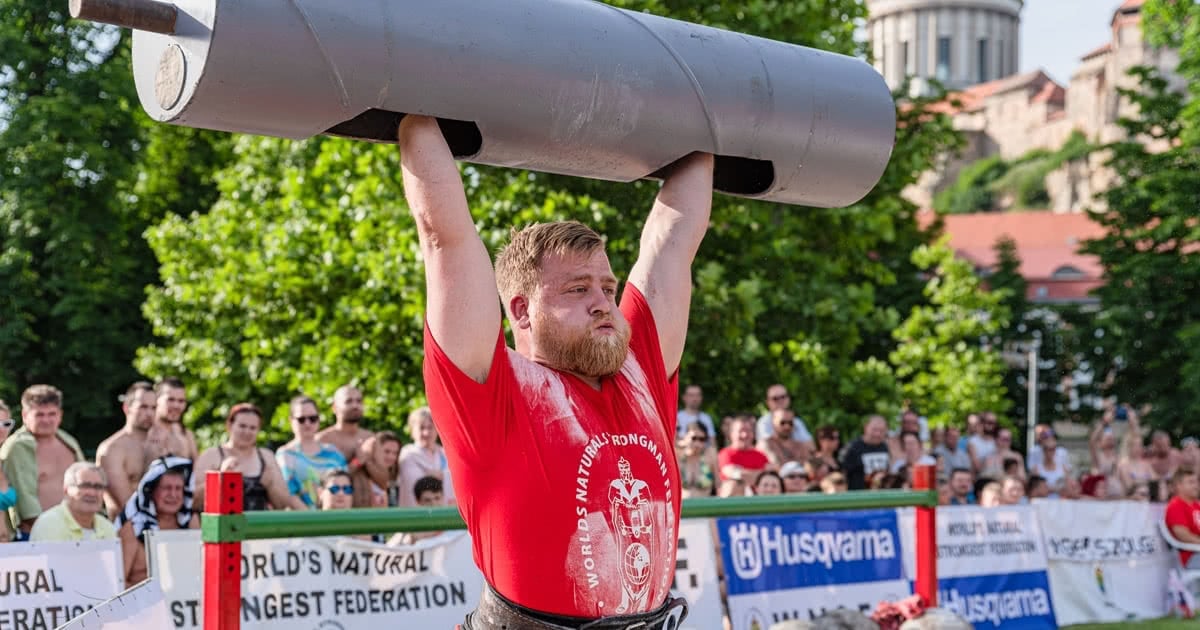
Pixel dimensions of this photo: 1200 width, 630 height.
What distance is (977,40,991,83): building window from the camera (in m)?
122

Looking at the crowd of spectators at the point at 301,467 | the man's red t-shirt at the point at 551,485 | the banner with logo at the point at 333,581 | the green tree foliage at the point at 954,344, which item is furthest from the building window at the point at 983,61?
the man's red t-shirt at the point at 551,485

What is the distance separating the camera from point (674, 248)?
3744 millimetres

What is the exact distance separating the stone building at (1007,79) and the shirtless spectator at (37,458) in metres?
86.0

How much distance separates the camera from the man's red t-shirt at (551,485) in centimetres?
316

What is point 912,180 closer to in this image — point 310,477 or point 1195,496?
point 1195,496

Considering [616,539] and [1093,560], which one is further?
[1093,560]

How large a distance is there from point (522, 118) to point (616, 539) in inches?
37.5

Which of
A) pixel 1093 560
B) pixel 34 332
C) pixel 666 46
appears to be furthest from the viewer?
pixel 34 332

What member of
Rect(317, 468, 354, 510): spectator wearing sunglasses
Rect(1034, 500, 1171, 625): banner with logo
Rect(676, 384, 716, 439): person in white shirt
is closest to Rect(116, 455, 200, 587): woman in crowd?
Rect(317, 468, 354, 510): spectator wearing sunglasses

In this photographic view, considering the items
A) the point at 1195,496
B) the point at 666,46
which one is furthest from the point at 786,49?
the point at 1195,496

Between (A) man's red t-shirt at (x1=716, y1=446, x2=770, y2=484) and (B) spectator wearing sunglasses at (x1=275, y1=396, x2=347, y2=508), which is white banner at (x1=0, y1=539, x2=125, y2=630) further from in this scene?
(A) man's red t-shirt at (x1=716, y1=446, x2=770, y2=484)

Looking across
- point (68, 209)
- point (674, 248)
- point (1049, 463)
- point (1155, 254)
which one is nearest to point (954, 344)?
point (1155, 254)

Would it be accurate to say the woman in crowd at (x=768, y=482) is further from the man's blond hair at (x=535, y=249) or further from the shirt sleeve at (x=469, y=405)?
the shirt sleeve at (x=469, y=405)

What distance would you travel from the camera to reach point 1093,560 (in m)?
11.4
